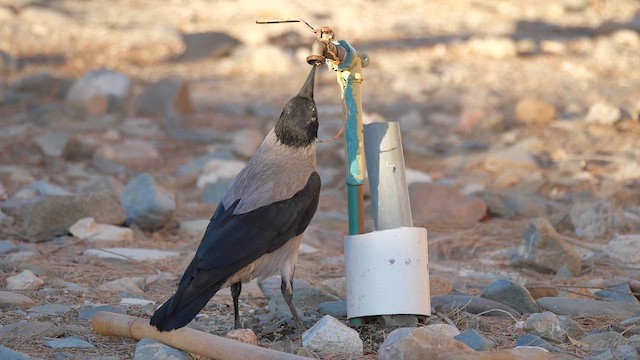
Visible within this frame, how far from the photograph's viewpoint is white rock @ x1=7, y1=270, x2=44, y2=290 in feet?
17.0

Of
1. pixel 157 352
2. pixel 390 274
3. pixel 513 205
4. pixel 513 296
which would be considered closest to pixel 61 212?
pixel 157 352

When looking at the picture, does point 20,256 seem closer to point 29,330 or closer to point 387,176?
point 29,330

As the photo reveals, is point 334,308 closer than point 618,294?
Yes

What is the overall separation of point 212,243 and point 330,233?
2956mm

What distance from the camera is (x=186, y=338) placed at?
4055 millimetres

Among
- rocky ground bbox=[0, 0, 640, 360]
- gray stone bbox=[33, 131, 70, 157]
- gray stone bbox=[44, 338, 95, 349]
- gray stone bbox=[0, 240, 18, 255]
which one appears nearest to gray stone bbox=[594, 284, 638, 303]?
rocky ground bbox=[0, 0, 640, 360]

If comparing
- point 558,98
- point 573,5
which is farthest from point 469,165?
point 573,5

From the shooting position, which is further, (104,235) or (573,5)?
(573,5)

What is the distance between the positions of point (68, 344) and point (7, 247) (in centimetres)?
197

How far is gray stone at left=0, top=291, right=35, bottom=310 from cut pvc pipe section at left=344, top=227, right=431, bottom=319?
156 centimetres

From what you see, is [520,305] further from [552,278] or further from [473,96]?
[473,96]

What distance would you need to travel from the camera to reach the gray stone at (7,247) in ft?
19.5

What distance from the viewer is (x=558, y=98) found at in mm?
12367

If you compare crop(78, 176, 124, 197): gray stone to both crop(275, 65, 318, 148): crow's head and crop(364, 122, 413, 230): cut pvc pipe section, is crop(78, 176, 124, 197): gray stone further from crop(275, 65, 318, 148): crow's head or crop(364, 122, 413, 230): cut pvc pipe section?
crop(364, 122, 413, 230): cut pvc pipe section
